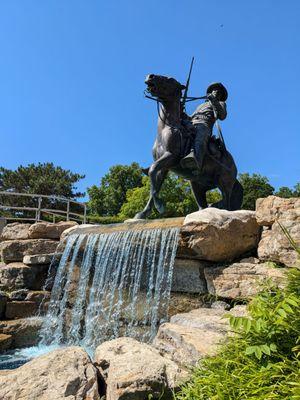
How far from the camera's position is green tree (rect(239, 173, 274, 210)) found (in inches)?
1617

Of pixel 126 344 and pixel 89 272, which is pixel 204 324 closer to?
pixel 126 344

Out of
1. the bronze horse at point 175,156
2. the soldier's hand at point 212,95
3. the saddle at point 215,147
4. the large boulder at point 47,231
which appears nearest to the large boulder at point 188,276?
the bronze horse at point 175,156

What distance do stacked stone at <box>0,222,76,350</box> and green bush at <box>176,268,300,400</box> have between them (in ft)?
16.2

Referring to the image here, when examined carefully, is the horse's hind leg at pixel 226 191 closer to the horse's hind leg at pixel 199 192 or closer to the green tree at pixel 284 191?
the horse's hind leg at pixel 199 192

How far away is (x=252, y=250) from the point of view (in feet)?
19.0

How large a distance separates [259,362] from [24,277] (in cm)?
A: 624

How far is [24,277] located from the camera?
25.3 feet

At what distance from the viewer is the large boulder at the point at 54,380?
2.56 meters

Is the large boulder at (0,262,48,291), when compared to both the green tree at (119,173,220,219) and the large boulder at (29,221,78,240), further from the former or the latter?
the green tree at (119,173,220,219)

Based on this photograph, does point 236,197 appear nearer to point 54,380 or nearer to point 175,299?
point 175,299

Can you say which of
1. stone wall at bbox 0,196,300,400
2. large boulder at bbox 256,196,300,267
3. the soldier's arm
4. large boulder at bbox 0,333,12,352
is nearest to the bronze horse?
the soldier's arm

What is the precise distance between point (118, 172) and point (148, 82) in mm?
31685

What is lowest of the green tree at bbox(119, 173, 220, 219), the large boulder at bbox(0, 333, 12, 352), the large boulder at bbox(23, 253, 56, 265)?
the large boulder at bbox(0, 333, 12, 352)

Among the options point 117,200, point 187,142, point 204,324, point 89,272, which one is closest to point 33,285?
point 89,272
